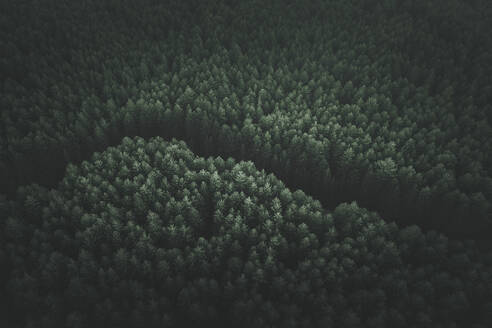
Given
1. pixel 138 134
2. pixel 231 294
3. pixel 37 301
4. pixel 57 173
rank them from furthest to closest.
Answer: pixel 138 134, pixel 57 173, pixel 231 294, pixel 37 301

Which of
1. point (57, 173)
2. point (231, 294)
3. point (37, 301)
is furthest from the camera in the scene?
point (57, 173)

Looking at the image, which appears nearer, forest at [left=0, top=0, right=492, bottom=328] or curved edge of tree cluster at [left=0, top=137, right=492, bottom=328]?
curved edge of tree cluster at [left=0, top=137, right=492, bottom=328]

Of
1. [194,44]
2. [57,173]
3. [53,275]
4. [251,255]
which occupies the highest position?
[194,44]

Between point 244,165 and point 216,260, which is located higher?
point 244,165

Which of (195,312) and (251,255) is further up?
(251,255)

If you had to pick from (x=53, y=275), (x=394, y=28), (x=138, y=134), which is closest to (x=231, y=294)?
(x=53, y=275)

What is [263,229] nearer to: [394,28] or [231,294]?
[231,294]

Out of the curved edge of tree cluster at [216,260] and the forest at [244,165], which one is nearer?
the curved edge of tree cluster at [216,260]

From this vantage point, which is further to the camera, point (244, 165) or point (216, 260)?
point (244, 165)
